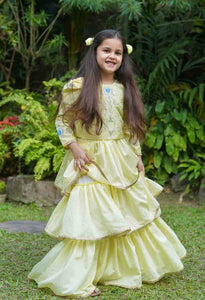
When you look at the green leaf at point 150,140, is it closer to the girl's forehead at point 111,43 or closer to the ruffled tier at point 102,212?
A: the ruffled tier at point 102,212

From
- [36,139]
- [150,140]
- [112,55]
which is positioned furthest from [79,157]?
[150,140]

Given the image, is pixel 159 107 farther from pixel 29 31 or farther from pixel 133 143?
pixel 133 143

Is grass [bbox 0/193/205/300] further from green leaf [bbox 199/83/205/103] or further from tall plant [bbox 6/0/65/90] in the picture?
tall plant [bbox 6/0/65/90]

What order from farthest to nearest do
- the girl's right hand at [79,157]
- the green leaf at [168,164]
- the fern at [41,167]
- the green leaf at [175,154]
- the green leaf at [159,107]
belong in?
the green leaf at [159,107]
the green leaf at [168,164]
the green leaf at [175,154]
the fern at [41,167]
the girl's right hand at [79,157]

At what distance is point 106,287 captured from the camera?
3.05 meters

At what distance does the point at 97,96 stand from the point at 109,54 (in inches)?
11.9

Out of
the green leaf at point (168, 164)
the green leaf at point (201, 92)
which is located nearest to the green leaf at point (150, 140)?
the green leaf at point (168, 164)

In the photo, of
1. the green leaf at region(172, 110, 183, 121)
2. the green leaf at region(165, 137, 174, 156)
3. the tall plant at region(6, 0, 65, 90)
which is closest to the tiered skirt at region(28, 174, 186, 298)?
the green leaf at region(165, 137, 174, 156)

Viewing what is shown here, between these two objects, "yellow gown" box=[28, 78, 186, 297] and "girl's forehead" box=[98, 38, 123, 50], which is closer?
"yellow gown" box=[28, 78, 186, 297]

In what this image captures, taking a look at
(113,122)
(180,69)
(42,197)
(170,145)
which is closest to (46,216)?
(42,197)

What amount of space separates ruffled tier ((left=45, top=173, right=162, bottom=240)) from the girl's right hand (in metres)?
0.13

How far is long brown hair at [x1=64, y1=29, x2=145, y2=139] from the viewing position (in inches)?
120

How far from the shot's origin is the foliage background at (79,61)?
20.4ft

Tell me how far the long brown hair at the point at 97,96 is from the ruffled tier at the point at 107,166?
12 cm
